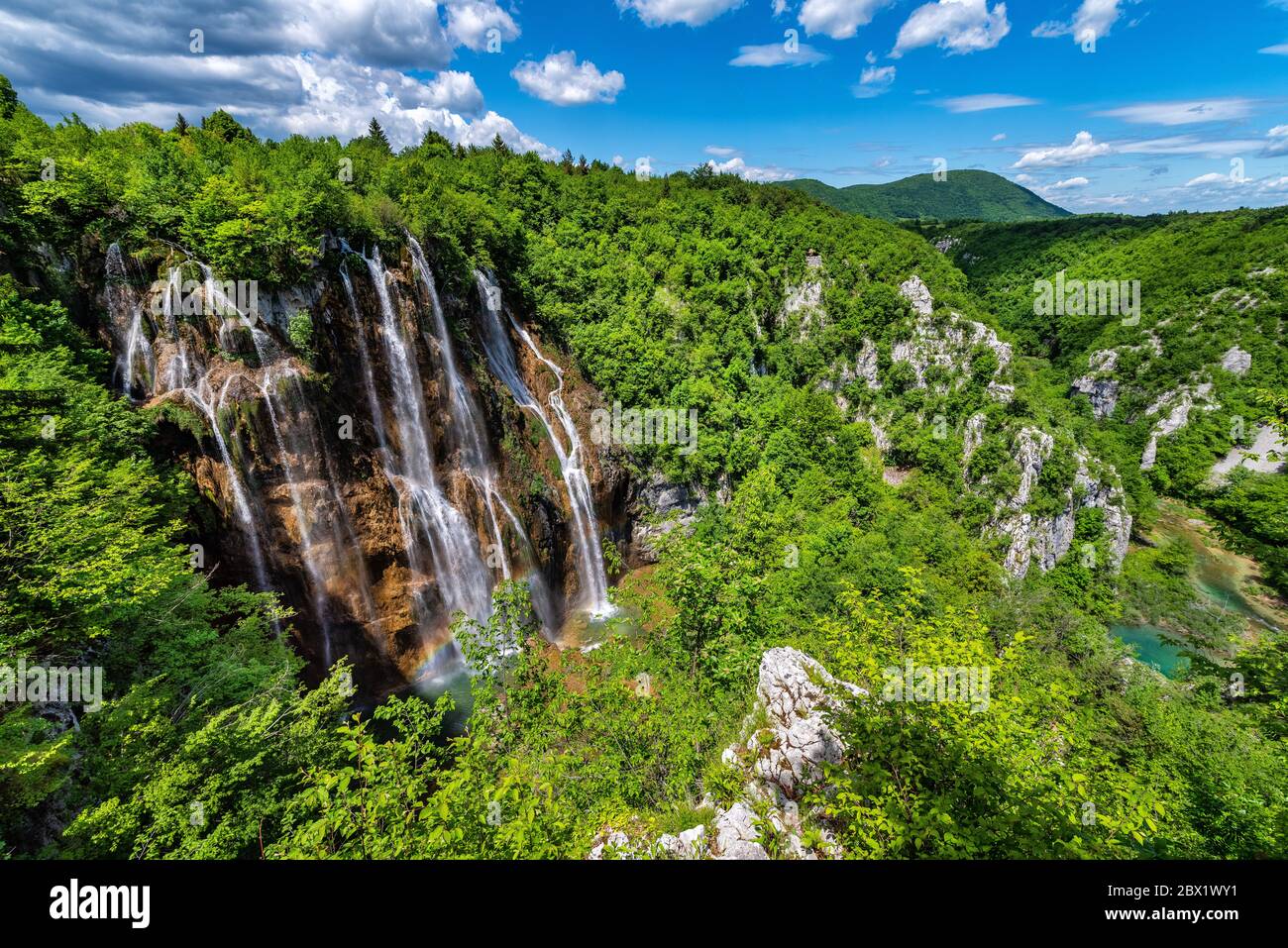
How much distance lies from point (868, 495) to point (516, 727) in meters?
33.7

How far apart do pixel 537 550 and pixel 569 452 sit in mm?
6663

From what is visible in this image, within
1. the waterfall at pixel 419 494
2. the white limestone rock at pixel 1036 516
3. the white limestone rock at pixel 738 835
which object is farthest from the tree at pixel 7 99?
the white limestone rock at pixel 1036 516

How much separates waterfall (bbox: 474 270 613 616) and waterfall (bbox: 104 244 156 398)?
14855 millimetres

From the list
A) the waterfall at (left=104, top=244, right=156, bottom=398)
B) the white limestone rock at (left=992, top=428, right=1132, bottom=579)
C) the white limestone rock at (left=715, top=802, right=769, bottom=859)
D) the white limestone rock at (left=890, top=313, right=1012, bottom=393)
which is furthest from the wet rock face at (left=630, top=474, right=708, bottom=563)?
the white limestone rock at (left=890, top=313, right=1012, bottom=393)

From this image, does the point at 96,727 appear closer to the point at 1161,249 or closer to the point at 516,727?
the point at 516,727

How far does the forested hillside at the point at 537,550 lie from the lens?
313 inches

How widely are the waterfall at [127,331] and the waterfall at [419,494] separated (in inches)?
313

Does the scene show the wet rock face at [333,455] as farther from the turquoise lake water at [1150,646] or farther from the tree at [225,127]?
the turquoise lake water at [1150,646]

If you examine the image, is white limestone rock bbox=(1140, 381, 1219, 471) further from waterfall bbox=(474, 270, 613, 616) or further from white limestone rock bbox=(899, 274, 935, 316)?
waterfall bbox=(474, 270, 613, 616)

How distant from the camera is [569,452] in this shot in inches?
1216

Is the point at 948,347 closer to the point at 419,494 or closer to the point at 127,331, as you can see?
the point at 419,494

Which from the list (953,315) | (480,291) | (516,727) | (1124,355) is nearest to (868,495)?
(953,315)

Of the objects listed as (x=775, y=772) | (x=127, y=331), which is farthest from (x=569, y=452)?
(x=775, y=772)

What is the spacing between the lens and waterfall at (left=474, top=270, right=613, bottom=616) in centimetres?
2955
